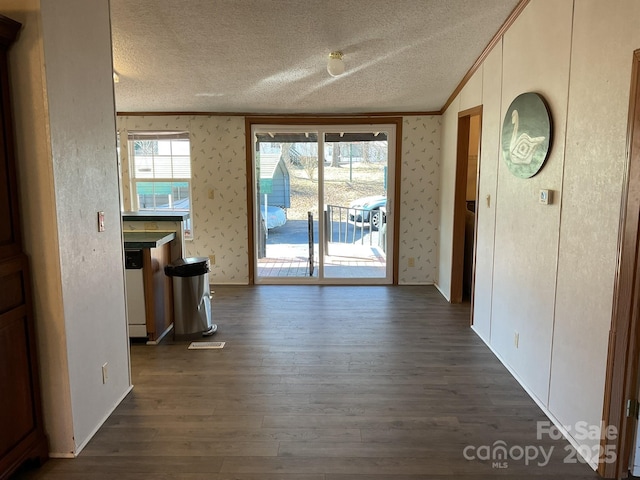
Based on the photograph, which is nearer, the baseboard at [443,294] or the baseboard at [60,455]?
the baseboard at [60,455]

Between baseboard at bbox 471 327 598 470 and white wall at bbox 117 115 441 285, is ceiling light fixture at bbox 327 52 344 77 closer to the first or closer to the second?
white wall at bbox 117 115 441 285

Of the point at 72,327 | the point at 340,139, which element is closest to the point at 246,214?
the point at 340,139

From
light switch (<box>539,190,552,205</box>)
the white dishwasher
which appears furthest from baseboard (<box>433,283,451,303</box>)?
the white dishwasher

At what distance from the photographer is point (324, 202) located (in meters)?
5.55

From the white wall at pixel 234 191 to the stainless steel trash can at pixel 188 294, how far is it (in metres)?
1.87

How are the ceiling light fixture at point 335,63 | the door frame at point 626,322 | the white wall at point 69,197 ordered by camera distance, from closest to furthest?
the door frame at point 626,322
the white wall at point 69,197
the ceiling light fixture at point 335,63

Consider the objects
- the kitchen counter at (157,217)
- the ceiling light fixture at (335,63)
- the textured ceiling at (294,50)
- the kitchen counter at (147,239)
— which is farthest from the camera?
the kitchen counter at (157,217)

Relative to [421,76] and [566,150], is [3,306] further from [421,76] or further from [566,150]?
[421,76]

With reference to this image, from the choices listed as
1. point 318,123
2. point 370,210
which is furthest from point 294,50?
point 370,210

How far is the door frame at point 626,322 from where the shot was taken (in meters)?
1.79

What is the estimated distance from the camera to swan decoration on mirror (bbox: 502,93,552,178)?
258 cm

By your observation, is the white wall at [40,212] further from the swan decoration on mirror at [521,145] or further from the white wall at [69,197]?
the swan decoration on mirror at [521,145]

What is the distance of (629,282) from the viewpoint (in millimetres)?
1840


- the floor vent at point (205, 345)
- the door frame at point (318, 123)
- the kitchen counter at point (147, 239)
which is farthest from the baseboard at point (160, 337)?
the door frame at point (318, 123)
